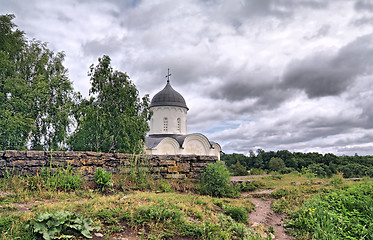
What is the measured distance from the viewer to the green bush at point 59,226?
3.25 metres

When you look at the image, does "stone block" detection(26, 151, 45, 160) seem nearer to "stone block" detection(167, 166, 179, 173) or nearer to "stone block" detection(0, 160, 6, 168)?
"stone block" detection(0, 160, 6, 168)

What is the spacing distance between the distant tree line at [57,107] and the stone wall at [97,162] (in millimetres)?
5044

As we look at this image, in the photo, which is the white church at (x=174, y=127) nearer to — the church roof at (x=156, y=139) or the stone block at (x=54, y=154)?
the church roof at (x=156, y=139)

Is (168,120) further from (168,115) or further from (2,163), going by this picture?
(2,163)

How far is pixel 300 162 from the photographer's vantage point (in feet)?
107

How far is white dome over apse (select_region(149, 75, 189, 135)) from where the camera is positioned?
25219 millimetres

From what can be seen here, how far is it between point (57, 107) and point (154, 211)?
12.0 meters

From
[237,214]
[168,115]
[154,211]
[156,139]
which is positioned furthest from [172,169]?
[168,115]

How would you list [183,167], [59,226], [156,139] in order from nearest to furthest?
[59,226] < [183,167] < [156,139]

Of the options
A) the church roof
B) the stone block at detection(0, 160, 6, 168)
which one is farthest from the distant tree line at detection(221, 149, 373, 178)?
the stone block at detection(0, 160, 6, 168)

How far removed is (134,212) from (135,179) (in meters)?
3.51

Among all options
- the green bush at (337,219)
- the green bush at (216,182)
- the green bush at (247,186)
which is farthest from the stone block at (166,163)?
the green bush at (337,219)

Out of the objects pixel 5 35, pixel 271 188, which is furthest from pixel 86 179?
pixel 5 35

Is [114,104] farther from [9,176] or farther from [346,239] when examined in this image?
[346,239]
